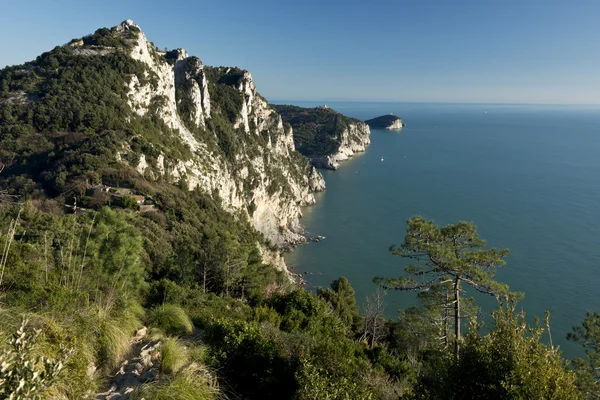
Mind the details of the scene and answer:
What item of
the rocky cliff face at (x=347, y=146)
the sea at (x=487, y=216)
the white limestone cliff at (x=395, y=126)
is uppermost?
the white limestone cliff at (x=395, y=126)

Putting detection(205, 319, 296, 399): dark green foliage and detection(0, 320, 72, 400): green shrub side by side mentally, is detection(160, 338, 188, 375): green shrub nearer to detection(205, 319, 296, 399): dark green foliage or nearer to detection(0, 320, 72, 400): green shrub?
detection(205, 319, 296, 399): dark green foliage

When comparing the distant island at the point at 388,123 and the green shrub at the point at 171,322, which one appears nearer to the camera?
the green shrub at the point at 171,322

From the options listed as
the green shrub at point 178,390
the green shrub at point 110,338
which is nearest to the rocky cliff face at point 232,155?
the green shrub at point 110,338

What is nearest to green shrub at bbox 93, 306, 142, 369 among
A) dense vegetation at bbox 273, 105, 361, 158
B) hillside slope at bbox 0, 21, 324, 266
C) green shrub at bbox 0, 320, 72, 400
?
green shrub at bbox 0, 320, 72, 400

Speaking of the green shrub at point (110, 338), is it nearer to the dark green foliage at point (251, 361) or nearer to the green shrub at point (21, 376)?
the dark green foliage at point (251, 361)

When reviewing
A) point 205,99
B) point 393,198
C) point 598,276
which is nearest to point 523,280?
point 598,276
